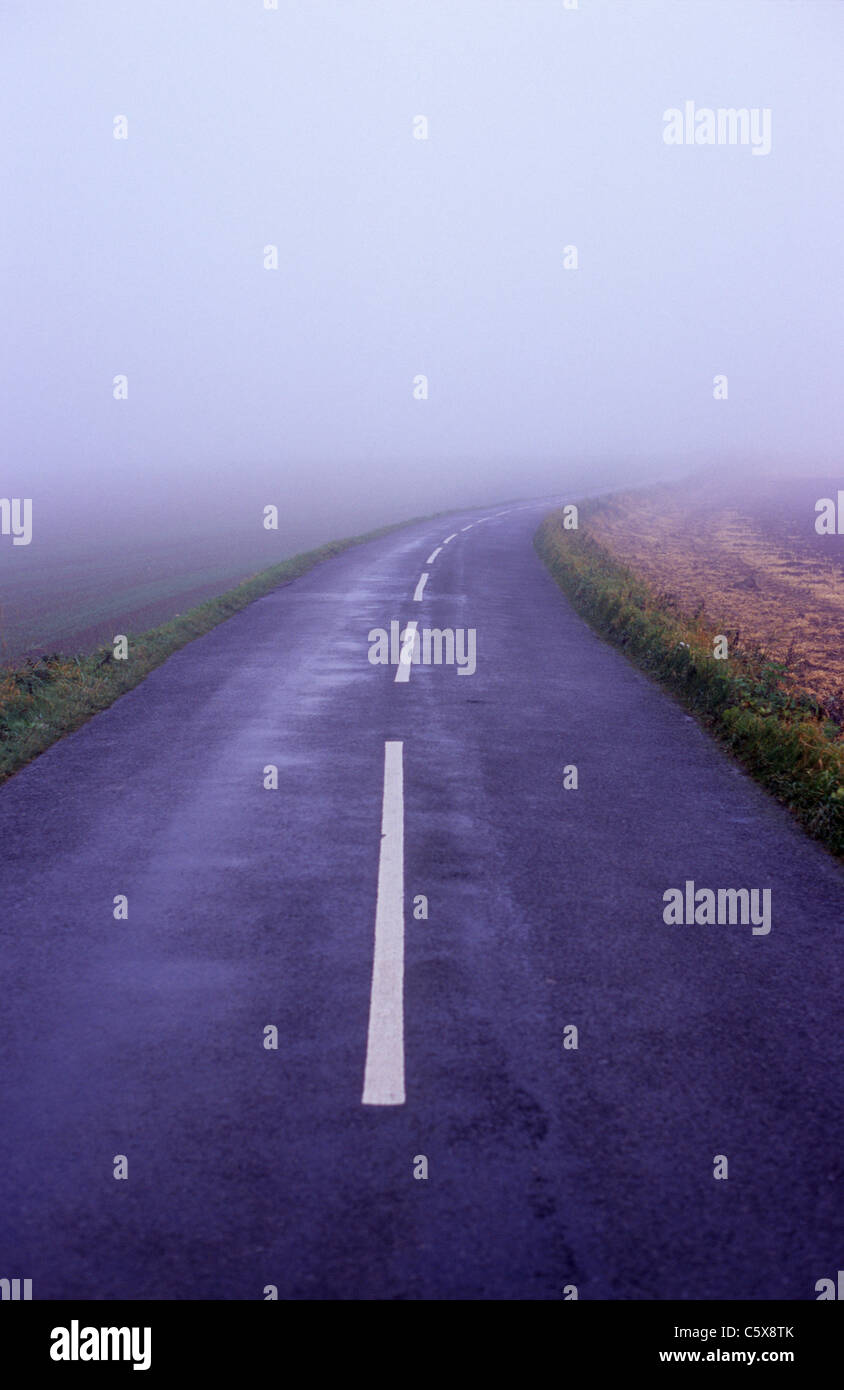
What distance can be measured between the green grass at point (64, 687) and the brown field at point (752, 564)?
840 centimetres

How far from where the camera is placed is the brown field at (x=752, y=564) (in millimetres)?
17969

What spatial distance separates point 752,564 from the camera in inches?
1303

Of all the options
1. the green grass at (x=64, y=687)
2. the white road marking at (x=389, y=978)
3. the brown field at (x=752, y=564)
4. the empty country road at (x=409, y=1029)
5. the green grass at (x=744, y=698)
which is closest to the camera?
the empty country road at (x=409, y=1029)

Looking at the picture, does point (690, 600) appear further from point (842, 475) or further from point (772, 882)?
point (842, 475)

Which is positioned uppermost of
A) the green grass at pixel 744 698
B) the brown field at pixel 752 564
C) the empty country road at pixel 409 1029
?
the brown field at pixel 752 564

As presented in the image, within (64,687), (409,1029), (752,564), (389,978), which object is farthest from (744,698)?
(752,564)

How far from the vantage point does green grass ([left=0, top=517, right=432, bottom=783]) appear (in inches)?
390

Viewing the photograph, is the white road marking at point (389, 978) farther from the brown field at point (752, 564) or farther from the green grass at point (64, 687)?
the brown field at point (752, 564)

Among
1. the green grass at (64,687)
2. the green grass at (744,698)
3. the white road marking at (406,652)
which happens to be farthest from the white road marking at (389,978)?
the white road marking at (406,652)

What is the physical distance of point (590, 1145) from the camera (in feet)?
12.1

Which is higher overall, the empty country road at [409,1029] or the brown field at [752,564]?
the brown field at [752,564]

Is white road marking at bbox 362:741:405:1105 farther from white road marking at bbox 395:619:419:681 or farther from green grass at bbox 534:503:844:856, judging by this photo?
white road marking at bbox 395:619:419:681
